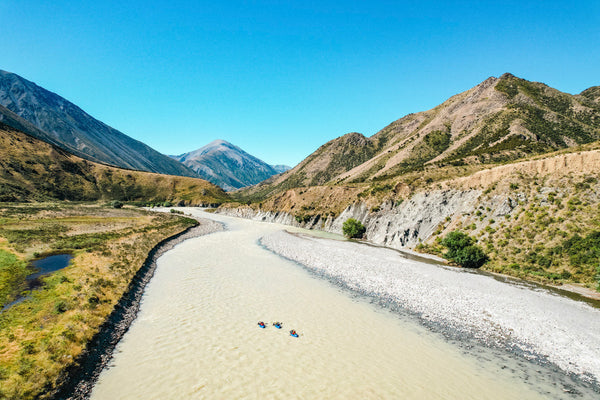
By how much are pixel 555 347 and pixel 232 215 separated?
140831 mm

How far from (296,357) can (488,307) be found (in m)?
18.7

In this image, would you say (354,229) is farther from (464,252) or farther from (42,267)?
(42,267)

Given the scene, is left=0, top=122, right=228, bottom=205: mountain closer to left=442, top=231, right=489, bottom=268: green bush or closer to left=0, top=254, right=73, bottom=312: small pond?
left=0, top=254, right=73, bottom=312: small pond

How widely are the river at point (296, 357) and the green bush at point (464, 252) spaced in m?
23.7

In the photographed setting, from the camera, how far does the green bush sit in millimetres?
38500

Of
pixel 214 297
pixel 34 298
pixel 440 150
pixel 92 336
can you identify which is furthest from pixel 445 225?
pixel 440 150

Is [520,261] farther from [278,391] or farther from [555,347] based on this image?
[278,391]

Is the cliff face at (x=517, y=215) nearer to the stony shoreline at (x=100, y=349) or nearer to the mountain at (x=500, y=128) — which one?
the mountain at (x=500, y=128)

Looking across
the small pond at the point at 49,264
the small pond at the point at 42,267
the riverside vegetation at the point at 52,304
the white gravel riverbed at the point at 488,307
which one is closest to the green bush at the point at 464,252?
the white gravel riverbed at the point at 488,307

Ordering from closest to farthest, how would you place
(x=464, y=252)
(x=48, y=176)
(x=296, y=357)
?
(x=296, y=357), (x=464, y=252), (x=48, y=176)

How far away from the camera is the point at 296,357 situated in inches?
605

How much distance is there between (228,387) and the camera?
1255 cm

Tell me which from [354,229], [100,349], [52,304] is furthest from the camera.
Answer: [354,229]

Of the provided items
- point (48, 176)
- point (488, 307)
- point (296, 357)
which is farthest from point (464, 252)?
point (48, 176)
